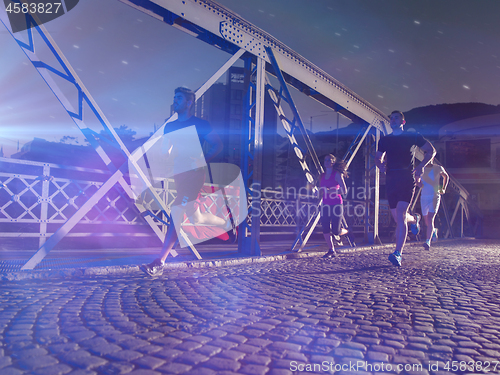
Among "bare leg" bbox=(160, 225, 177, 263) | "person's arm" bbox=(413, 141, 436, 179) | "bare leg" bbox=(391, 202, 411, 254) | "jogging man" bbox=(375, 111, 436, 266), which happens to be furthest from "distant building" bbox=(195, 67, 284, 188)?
"bare leg" bbox=(160, 225, 177, 263)

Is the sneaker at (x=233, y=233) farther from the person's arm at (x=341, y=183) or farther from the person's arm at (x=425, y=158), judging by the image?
the person's arm at (x=425, y=158)

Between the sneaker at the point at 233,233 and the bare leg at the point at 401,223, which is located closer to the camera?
the bare leg at the point at 401,223

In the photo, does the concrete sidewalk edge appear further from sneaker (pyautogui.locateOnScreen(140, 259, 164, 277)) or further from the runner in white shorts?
the runner in white shorts

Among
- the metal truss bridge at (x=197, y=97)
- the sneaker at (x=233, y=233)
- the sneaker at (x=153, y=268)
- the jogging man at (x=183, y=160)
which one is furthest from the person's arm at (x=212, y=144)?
the sneaker at (x=233, y=233)

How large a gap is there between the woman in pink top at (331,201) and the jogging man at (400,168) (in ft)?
3.43

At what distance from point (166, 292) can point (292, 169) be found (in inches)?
1961

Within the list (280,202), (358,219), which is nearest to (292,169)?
(358,219)

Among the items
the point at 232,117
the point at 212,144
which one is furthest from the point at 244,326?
the point at 232,117

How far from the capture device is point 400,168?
627 centimetres

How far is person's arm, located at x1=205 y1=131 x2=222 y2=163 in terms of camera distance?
464cm

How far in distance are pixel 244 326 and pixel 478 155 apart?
4832cm

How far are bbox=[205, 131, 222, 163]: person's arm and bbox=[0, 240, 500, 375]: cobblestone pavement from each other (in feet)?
5.01

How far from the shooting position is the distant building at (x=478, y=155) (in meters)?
41.6

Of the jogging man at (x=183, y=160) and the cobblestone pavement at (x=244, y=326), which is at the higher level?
the jogging man at (x=183, y=160)
